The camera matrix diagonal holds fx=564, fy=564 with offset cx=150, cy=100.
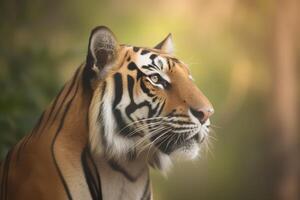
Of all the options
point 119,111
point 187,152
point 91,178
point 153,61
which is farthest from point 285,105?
point 91,178

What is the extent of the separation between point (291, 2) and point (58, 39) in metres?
0.92

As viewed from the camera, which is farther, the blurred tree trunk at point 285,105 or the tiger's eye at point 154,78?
the blurred tree trunk at point 285,105

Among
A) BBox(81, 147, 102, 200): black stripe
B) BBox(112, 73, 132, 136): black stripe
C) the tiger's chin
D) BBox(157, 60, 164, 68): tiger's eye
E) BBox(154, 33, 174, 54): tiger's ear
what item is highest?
BBox(154, 33, 174, 54): tiger's ear

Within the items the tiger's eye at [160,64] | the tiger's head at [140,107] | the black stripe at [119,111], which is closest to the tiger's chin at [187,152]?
the tiger's head at [140,107]

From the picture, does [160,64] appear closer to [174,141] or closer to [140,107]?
[140,107]

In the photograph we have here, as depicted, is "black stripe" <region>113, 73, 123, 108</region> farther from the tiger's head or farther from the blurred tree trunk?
the blurred tree trunk

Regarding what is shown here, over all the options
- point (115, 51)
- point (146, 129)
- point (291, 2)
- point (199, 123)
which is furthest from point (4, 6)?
point (291, 2)

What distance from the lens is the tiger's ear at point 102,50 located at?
6.54ft

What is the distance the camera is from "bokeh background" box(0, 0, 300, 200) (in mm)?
2074

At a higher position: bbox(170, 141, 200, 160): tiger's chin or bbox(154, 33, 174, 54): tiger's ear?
bbox(154, 33, 174, 54): tiger's ear

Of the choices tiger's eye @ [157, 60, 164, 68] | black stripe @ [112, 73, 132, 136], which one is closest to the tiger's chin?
black stripe @ [112, 73, 132, 136]

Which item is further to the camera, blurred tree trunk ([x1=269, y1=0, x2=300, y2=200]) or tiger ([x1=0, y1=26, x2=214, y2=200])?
blurred tree trunk ([x1=269, y1=0, x2=300, y2=200])

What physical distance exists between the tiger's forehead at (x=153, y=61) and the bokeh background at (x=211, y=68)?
4 cm

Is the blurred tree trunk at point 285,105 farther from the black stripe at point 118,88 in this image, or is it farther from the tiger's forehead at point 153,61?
the black stripe at point 118,88
